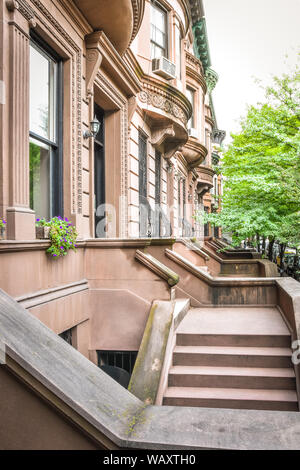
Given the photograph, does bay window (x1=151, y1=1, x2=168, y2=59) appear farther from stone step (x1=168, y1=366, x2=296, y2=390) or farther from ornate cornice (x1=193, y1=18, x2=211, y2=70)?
stone step (x1=168, y1=366, x2=296, y2=390)

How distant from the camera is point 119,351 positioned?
695 centimetres

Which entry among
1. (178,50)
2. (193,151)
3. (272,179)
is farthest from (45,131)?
(193,151)

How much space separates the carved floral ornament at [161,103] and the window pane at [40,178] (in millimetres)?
5863

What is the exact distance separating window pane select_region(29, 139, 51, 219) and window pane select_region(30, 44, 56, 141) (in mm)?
255

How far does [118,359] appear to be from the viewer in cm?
701

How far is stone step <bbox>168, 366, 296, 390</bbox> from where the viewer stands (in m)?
5.64

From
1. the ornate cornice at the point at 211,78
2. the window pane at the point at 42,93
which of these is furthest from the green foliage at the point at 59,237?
the ornate cornice at the point at 211,78

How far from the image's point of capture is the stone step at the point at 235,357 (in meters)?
6.01

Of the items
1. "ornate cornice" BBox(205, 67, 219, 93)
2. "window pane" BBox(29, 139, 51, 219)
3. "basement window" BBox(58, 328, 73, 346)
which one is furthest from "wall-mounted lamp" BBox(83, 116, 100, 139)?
"ornate cornice" BBox(205, 67, 219, 93)

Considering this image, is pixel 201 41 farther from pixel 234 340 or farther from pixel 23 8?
pixel 234 340

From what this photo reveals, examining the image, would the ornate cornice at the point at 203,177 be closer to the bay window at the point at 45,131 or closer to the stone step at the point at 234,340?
the bay window at the point at 45,131

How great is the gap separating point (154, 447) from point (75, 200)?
5226mm

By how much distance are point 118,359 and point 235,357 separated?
213cm
